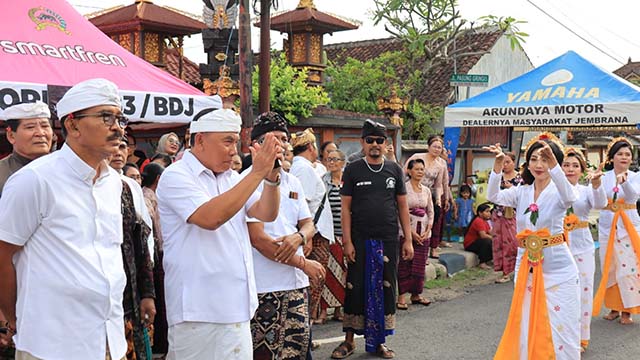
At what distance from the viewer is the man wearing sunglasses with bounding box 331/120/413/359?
5.64 meters

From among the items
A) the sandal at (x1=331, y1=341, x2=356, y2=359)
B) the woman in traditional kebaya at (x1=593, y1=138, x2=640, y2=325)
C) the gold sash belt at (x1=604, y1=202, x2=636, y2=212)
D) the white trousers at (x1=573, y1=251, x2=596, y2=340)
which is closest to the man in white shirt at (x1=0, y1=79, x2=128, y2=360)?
the sandal at (x1=331, y1=341, x2=356, y2=359)

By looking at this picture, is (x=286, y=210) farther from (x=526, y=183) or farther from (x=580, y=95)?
(x=580, y=95)

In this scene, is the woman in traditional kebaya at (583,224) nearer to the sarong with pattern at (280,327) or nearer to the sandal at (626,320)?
the sandal at (626,320)

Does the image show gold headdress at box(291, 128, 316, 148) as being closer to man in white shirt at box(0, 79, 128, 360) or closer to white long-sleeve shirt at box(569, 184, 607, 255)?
white long-sleeve shirt at box(569, 184, 607, 255)

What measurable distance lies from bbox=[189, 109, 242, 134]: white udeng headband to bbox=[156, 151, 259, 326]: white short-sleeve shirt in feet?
0.65

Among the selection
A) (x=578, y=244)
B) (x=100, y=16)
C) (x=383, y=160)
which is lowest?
(x=578, y=244)

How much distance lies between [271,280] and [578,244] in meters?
3.61

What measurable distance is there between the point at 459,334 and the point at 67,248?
4.73 metres

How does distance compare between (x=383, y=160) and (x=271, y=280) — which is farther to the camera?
(x=383, y=160)

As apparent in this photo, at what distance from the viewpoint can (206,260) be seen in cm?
306

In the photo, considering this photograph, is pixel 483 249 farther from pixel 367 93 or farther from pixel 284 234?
pixel 367 93

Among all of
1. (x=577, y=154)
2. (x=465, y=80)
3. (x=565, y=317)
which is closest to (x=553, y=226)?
(x=565, y=317)

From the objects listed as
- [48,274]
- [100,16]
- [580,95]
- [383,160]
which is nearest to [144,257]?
[48,274]

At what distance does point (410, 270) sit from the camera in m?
7.62
